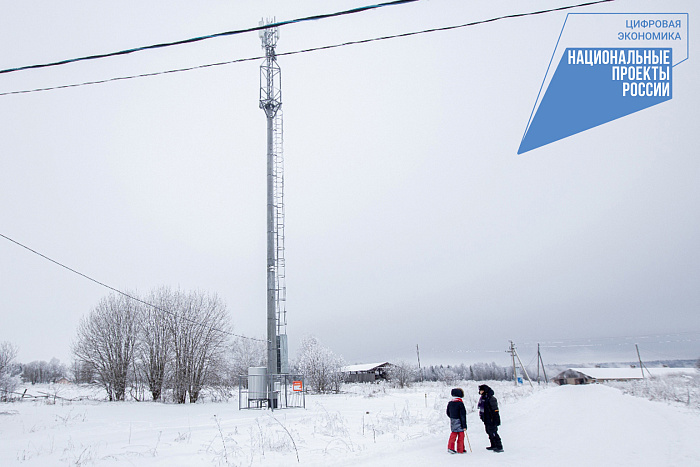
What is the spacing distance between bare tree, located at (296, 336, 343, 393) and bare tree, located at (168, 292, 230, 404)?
20.3 m

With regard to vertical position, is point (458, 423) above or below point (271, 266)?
below

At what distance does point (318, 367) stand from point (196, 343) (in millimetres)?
25817

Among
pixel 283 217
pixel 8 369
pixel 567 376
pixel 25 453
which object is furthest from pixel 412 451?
pixel 567 376

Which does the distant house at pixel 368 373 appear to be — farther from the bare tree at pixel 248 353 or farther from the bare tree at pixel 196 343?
the bare tree at pixel 196 343

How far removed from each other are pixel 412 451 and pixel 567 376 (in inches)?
4362

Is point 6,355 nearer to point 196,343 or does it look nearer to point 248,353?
point 196,343

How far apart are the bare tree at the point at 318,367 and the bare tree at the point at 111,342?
22.0 metres

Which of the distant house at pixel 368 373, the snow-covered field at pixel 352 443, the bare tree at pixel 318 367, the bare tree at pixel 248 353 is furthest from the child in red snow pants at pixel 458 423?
the distant house at pixel 368 373

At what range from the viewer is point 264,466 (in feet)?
30.0

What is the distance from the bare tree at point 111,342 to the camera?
123 feet

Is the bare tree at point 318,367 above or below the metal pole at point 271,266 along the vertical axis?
below

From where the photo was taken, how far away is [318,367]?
57.6 meters

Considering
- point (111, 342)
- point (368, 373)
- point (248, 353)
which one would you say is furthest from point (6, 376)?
point (368, 373)

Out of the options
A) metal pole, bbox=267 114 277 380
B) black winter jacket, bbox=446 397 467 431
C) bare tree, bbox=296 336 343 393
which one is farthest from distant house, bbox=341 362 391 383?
black winter jacket, bbox=446 397 467 431
